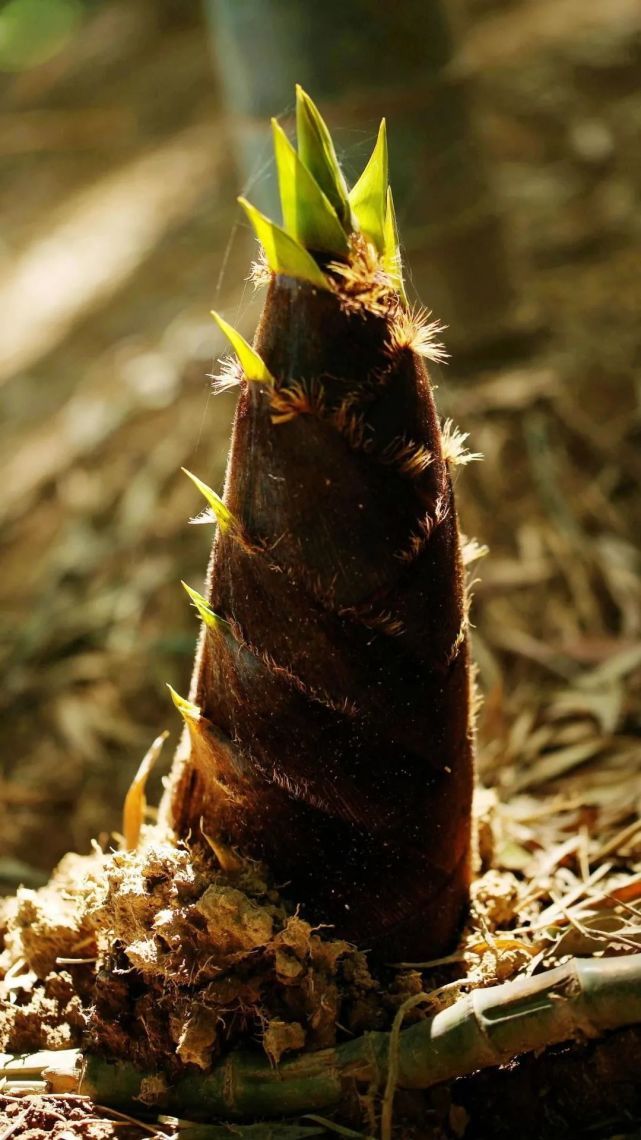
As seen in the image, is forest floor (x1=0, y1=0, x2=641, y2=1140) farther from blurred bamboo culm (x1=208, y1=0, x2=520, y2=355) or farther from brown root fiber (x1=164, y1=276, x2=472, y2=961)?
brown root fiber (x1=164, y1=276, x2=472, y2=961)

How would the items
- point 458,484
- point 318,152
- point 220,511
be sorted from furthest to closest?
point 458,484
point 220,511
point 318,152

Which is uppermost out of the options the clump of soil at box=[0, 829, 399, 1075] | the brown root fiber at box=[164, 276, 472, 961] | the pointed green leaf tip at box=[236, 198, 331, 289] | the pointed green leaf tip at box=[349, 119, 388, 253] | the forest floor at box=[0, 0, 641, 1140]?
the forest floor at box=[0, 0, 641, 1140]

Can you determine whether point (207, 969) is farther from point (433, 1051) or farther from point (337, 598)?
point (337, 598)

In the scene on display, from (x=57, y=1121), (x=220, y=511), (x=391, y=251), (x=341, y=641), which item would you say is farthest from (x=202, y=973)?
(x=391, y=251)

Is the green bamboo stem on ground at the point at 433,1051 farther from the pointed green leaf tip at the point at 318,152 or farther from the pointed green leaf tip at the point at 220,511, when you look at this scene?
the pointed green leaf tip at the point at 318,152

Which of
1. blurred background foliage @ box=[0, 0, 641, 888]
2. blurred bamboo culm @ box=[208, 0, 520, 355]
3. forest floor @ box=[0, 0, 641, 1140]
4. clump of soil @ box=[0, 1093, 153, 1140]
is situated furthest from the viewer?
blurred bamboo culm @ box=[208, 0, 520, 355]

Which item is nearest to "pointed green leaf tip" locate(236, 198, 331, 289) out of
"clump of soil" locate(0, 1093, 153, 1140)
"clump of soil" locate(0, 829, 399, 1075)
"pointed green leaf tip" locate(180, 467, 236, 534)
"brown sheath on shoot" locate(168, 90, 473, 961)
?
"brown sheath on shoot" locate(168, 90, 473, 961)
